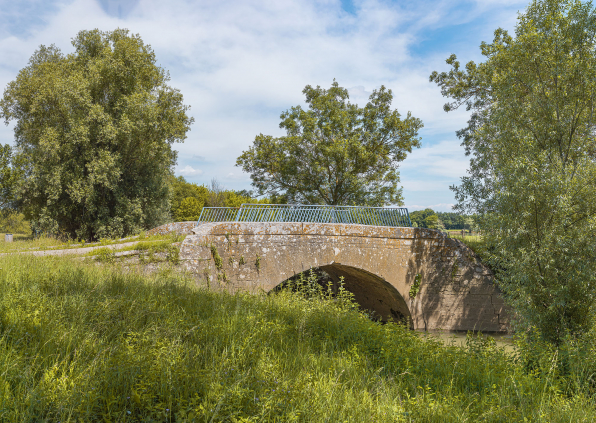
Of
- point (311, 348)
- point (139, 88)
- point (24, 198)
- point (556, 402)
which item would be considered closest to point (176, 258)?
point (311, 348)

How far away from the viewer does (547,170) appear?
781 centimetres

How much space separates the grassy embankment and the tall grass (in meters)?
0.01

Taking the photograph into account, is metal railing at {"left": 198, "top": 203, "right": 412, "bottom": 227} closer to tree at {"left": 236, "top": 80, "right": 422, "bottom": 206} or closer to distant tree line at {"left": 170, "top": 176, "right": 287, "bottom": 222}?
tree at {"left": 236, "top": 80, "right": 422, "bottom": 206}

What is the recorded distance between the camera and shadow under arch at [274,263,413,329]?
36.5ft

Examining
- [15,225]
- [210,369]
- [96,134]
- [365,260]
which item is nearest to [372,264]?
[365,260]

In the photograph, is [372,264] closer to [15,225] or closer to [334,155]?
[334,155]

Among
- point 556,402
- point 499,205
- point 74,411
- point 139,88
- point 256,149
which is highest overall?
point 139,88

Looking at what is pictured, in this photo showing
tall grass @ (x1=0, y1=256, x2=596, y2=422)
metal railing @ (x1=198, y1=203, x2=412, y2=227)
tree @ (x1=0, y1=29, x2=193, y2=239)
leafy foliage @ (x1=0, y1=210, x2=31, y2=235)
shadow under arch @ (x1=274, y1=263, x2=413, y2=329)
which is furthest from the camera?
leafy foliage @ (x1=0, y1=210, x2=31, y2=235)

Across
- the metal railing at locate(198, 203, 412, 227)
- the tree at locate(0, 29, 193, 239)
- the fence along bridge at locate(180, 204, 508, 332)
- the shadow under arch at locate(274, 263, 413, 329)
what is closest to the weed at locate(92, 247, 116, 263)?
the fence along bridge at locate(180, 204, 508, 332)

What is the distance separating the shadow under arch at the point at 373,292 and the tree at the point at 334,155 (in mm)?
6651

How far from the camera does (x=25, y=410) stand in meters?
2.11

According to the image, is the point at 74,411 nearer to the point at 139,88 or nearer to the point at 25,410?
the point at 25,410

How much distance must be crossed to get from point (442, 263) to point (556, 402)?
8.68 meters

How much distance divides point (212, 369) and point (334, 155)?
16.1 m
